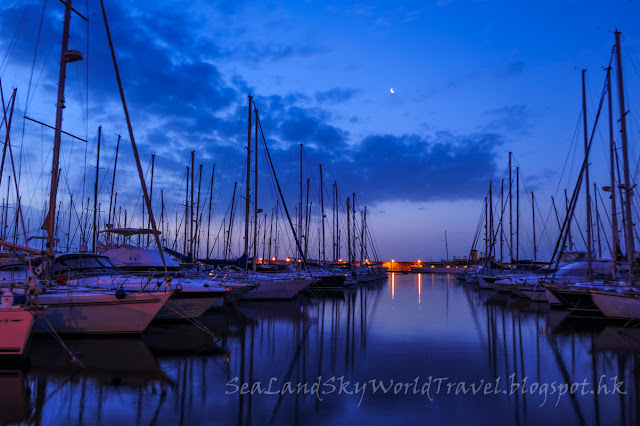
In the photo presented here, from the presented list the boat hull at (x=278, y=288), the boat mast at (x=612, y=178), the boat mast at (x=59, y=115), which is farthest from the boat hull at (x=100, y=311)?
the boat mast at (x=612, y=178)

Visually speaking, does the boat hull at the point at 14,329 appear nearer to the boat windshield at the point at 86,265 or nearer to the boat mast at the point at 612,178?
the boat windshield at the point at 86,265

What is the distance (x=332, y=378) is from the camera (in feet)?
31.6

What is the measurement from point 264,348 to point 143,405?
5.32m

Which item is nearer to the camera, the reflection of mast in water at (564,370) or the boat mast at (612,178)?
the reflection of mast in water at (564,370)

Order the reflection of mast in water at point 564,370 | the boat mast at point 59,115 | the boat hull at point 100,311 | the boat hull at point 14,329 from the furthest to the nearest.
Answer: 1. the boat mast at point 59,115
2. the boat hull at point 100,311
3. the boat hull at point 14,329
4. the reflection of mast in water at point 564,370

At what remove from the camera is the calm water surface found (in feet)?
24.1

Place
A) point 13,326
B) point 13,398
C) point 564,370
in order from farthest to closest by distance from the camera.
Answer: point 564,370 < point 13,326 < point 13,398

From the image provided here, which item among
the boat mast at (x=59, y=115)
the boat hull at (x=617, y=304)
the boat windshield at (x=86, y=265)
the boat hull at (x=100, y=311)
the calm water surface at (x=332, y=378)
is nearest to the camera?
the calm water surface at (x=332, y=378)

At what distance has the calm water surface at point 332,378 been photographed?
7332 mm

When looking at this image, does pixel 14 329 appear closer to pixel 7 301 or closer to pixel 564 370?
pixel 7 301

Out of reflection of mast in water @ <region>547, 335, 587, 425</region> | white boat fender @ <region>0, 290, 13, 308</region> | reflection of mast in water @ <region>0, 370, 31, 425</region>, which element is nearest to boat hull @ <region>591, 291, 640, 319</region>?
reflection of mast in water @ <region>547, 335, 587, 425</region>

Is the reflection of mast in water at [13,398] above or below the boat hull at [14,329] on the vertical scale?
below


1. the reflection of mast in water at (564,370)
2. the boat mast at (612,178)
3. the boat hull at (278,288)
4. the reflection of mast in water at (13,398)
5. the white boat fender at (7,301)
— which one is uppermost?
the boat mast at (612,178)

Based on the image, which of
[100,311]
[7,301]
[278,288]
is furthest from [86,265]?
[278,288]
